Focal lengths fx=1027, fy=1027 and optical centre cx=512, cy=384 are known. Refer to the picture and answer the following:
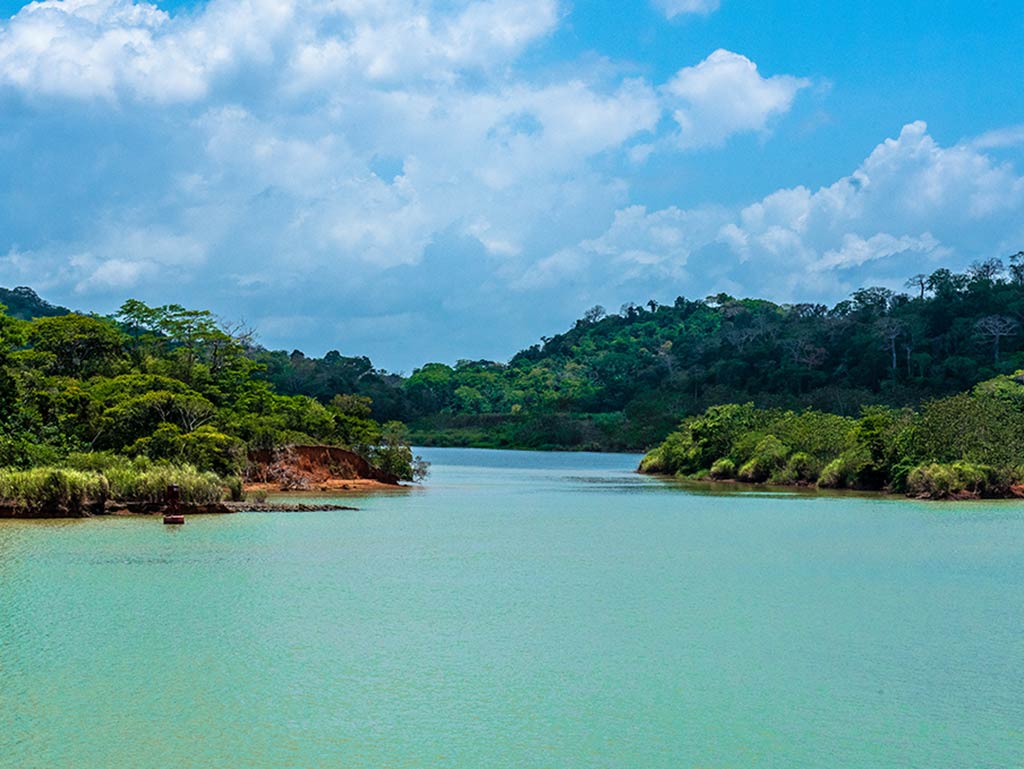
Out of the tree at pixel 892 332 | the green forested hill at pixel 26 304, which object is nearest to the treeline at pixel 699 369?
the tree at pixel 892 332

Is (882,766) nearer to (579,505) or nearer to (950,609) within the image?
(950,609)

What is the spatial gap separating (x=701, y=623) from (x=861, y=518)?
1925cm

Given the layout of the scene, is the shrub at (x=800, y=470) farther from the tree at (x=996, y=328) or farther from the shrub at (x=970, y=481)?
the tree at (x=996, y=328)

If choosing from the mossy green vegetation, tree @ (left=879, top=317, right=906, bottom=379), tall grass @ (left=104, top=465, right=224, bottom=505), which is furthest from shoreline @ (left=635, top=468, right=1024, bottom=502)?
tree @ (left=879, top=317, right=906, bottom=379)

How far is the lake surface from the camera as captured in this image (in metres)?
10.2

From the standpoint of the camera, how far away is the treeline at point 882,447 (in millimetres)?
40156

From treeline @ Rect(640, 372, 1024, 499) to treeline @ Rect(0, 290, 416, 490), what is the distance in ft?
65.2

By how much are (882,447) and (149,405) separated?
31.6 m

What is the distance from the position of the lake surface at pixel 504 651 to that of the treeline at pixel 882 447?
14961 millimetres

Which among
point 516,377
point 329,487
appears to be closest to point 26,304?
point 516,377

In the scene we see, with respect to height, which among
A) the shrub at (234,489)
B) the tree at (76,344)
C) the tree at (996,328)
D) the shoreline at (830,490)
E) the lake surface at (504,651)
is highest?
the tree at (996,328)

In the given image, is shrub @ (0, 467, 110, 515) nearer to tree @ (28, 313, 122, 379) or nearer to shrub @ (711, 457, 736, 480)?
tree @ (28, 313, 122, 379)

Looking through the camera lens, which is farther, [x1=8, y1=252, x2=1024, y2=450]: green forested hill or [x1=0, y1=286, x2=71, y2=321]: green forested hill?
[x1=0, y1=286, x2=71, y2=321]: green forested hill

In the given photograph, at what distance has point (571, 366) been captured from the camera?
151875 millimetres
